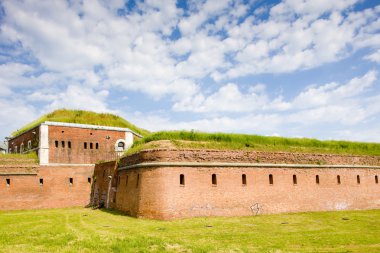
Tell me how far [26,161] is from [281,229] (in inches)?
746

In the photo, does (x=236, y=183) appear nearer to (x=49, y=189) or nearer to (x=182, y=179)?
(x=182, y=179)

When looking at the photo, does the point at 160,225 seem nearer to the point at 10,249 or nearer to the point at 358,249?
the point at 10,249

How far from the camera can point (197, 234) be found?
13.6m

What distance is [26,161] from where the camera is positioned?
25641 millimetres

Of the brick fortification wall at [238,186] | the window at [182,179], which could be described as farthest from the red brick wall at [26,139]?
the window at [182,179]

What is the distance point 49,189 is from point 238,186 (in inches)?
573

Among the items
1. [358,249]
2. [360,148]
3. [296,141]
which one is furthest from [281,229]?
[360,148]

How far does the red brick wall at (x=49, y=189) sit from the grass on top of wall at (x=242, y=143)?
7.65m

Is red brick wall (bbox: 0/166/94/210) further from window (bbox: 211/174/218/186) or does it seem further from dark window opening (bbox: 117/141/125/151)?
window (bbox: 211/174/218/186)

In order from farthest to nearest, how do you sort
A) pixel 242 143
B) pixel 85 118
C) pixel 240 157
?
pixel 85 118, pixel 242 143, pixel 240 157

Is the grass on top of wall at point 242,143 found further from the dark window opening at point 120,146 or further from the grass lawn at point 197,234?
the dark window opening at point 120,146

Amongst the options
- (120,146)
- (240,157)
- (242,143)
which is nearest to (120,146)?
(120,146)

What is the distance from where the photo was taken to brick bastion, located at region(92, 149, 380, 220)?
17688 millimetres

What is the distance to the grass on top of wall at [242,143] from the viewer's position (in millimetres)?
19375
